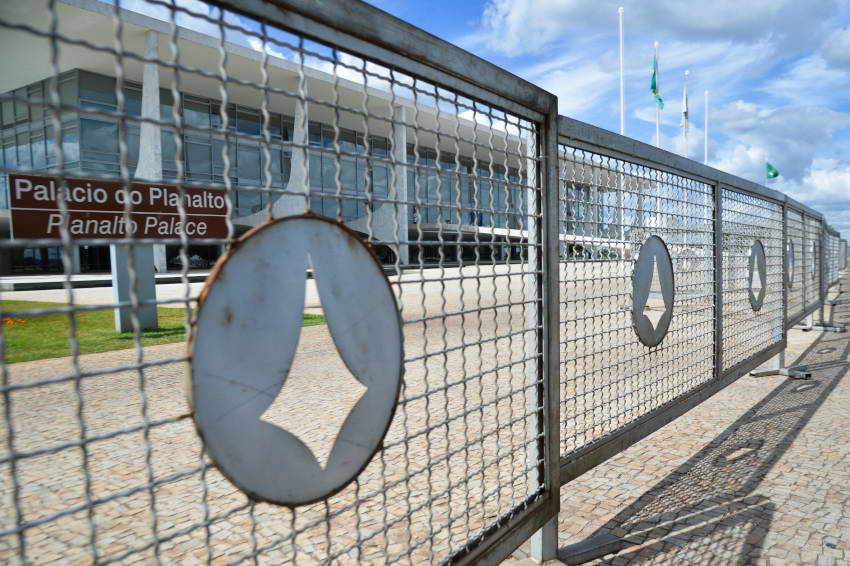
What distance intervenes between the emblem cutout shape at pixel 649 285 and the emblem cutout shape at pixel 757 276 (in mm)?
2334

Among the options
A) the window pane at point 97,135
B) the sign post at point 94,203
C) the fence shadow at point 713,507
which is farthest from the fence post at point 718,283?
the window pane at point 97,135

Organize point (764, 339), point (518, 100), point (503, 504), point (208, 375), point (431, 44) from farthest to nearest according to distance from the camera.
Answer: point (764, 339) → point (503, 504) → point (518, 100) → point (431, 44) → point (208, 375)

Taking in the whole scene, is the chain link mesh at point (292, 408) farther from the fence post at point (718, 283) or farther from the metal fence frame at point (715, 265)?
the fence post at point (718, 283)

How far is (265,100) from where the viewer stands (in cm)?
142

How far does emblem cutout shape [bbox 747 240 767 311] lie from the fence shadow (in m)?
1.20

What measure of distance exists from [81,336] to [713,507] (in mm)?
10807

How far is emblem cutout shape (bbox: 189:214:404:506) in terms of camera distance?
1304 mm

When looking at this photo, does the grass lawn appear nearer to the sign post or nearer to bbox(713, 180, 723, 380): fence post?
the sign post

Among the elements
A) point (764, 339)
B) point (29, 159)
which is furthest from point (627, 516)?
point (29, 159)

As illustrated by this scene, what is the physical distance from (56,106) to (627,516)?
3.47 m

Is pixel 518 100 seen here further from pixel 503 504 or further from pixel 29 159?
pixel 29 159

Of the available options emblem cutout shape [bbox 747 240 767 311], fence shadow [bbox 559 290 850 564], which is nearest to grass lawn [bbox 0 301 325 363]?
fence shadow [bbox 559 290 850 564]

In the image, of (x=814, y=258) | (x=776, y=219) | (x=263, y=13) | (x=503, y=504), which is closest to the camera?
(x=263, y=13)

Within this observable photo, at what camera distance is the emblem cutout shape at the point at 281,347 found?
4.28 ft
